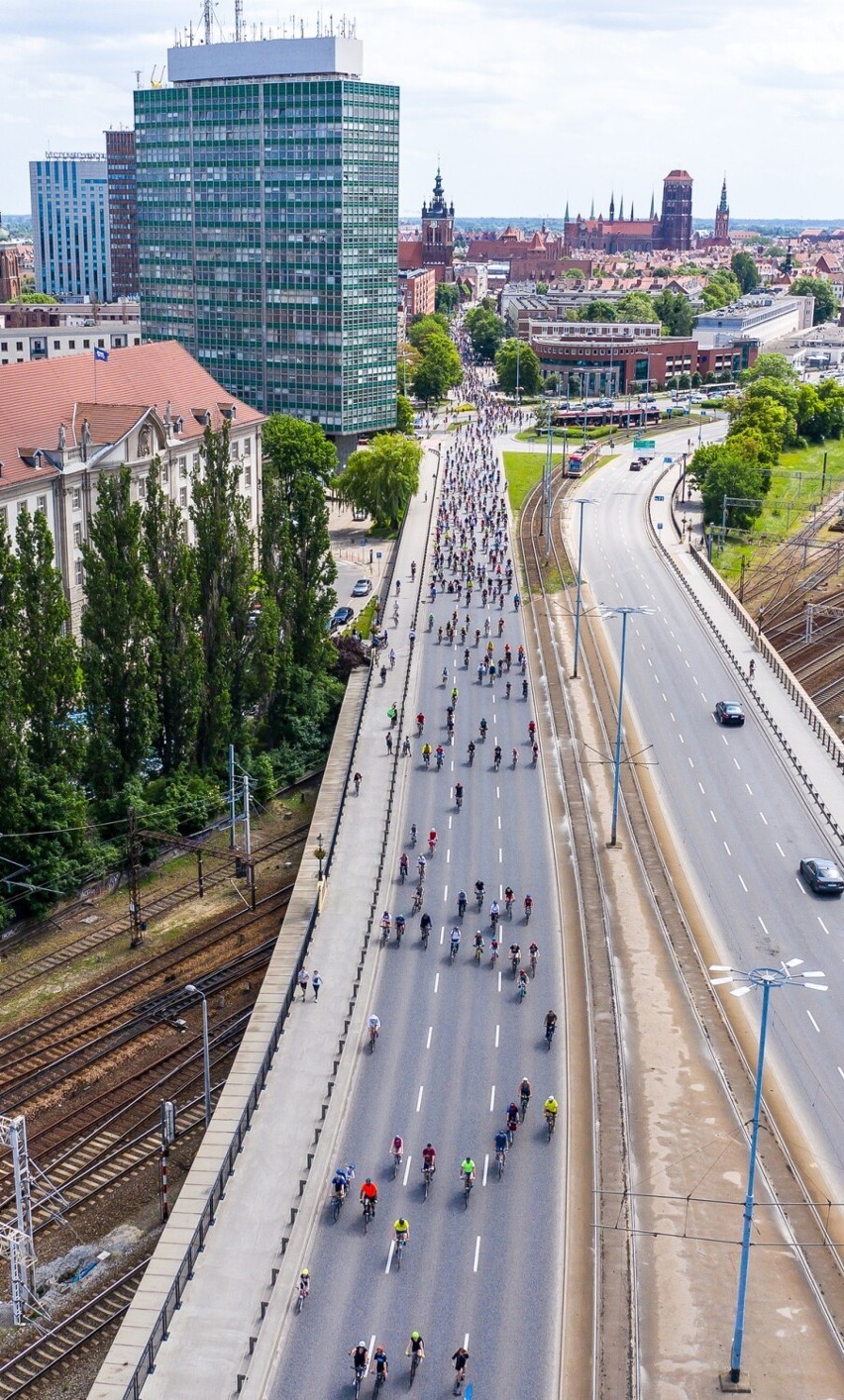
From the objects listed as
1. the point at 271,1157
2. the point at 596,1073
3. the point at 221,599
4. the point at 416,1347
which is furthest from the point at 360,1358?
the point at 221,599

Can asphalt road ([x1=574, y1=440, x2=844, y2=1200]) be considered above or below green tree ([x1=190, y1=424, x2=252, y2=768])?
below

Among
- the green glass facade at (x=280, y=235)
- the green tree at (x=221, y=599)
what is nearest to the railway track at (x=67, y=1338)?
the green tree at (x=221, y=599)

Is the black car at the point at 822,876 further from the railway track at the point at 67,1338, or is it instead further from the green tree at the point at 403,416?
the green tree at the point at 403,416

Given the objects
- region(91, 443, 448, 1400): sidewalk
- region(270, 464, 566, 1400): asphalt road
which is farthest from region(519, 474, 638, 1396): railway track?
region(91, 443, 448, 1400): sidewalk

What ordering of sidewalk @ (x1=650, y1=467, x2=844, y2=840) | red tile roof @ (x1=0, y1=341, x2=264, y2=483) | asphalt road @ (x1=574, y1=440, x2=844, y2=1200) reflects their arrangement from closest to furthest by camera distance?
asphalt road @ (x1=574, y1=440, x2=844, y2=1200), sidewalk @ (x1=650, y1=467, x2=844, y2=840), red tile roof @ (x1=0, y1=341, x2=264, y2=483)

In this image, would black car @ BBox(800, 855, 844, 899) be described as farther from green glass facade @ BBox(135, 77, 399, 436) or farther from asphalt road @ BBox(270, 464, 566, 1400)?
green glass facade @ BBox(135, 77, 399, 436)

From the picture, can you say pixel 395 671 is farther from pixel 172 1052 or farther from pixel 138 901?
pixel 172 1052

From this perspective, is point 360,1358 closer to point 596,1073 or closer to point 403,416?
point 596,1073
